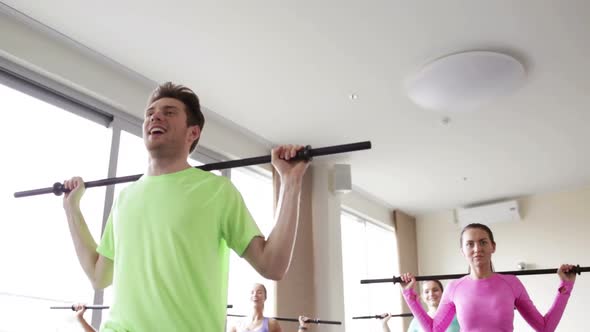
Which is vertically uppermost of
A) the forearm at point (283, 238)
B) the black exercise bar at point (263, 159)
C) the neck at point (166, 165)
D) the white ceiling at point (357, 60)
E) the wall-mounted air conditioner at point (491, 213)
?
the white ceiling at point (357, 60)

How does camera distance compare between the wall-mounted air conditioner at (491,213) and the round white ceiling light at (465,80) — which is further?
the wall-mounted air conditioner at (491,213)

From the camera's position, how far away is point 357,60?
139 inches

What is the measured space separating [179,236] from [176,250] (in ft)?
0.09

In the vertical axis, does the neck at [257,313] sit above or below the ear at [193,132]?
below

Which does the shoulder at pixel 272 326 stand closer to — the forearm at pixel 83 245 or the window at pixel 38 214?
the window at pixel 38 214

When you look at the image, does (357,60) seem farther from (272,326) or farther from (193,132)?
(193,132)

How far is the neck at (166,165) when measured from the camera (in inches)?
49.1

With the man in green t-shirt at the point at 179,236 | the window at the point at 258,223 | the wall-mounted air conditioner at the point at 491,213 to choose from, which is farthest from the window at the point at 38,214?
the wall-mounted air conditioner at the point at 491,213

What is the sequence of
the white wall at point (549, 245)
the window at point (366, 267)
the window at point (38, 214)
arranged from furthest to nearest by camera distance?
1. the window at point (366, 267)
2. the white wall at point (549, 245)
3. the window at point (38, 214)

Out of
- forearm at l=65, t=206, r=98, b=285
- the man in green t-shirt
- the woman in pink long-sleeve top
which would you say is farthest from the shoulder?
the man in green t-shirt

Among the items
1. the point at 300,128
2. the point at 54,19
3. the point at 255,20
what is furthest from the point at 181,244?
the point at 300,128

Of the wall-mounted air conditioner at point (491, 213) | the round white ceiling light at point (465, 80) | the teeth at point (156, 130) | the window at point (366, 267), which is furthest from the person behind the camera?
the wall-mounted air conditioner at point (491, 213)

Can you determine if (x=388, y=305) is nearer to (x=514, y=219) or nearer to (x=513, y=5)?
(x=514, y=219)

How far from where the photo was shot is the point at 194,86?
3844 millimetres
